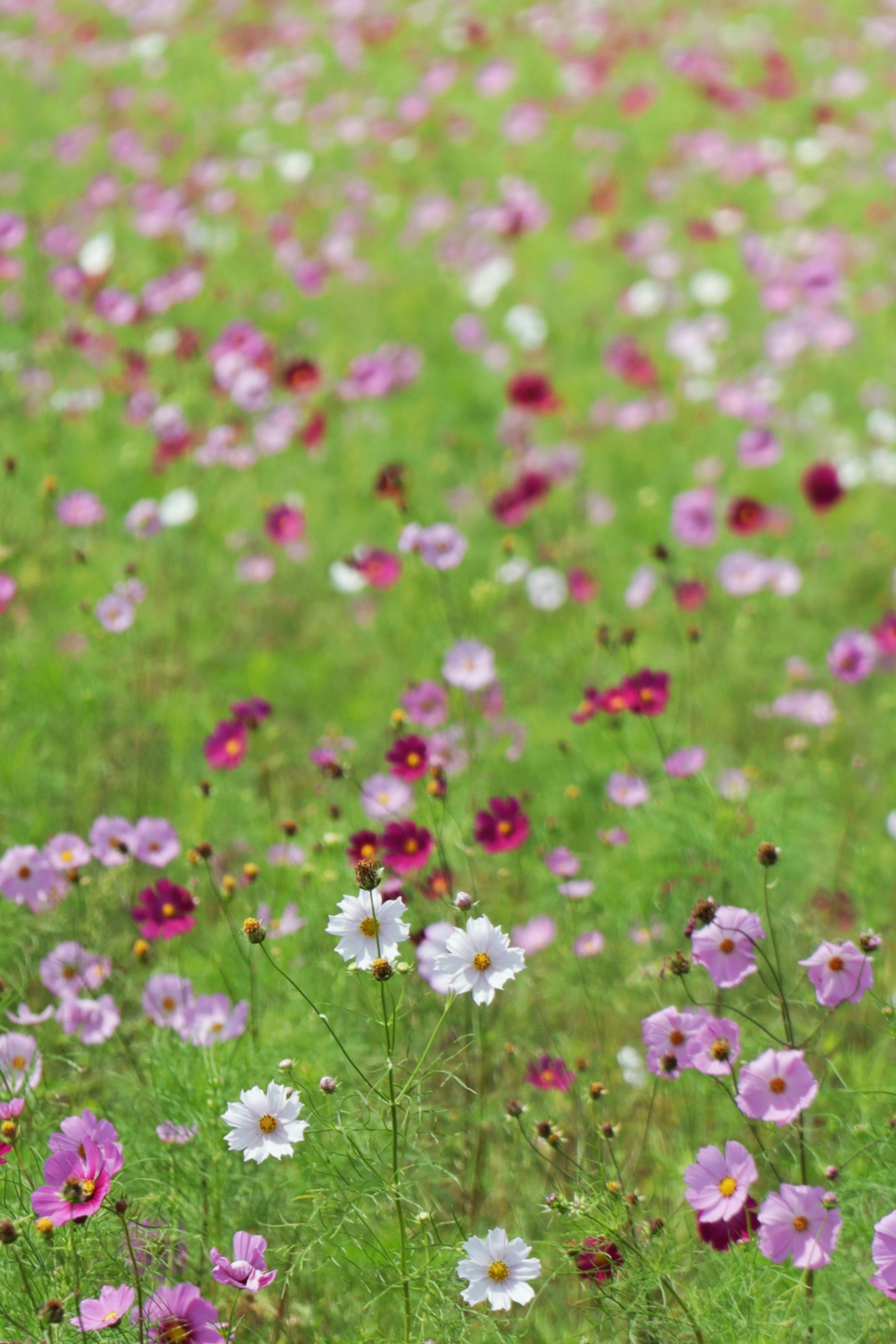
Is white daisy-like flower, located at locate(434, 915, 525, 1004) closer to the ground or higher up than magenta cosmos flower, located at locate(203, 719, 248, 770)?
higher up

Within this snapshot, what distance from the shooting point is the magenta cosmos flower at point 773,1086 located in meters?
1.22

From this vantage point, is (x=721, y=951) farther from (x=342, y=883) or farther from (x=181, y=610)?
(x=181, y=610)

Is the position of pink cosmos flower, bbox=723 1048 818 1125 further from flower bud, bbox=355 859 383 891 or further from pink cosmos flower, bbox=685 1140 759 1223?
flower bud, bbox=355 859 383 891

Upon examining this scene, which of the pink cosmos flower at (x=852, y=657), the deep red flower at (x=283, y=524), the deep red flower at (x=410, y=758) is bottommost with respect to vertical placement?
the pink cosmos flower at (x=852, y=657)

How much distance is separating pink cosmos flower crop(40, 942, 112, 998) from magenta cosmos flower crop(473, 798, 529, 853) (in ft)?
2.15

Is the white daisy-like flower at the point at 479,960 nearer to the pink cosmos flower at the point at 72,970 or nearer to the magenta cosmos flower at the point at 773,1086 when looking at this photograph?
the magenta cosmos flower at the point at 773,1086

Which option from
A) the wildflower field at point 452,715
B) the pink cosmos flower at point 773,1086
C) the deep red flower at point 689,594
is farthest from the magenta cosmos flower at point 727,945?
the deep red flower at point 689,594

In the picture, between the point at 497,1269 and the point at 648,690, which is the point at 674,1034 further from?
the point at 648,690

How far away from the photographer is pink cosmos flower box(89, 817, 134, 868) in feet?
6.11

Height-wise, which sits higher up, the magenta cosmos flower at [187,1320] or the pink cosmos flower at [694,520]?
the magenta cosmos flower at [187,1320]

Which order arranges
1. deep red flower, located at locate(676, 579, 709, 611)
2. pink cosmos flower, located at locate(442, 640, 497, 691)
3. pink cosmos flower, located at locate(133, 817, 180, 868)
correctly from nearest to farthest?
pink cosmos flower, located at locate(133, 817, 180, 868) → pink cosmos flower, located at locate(442, 640, 497, 691) → deep red flower, located at locate(676, 579, 709, 611)

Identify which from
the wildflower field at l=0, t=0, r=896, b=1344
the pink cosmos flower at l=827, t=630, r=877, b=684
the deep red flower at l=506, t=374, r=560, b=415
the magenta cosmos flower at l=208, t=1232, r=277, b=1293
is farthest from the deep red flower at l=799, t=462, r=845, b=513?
the magenta cosmos flower at l=208, t=1232, r=277, b=1293

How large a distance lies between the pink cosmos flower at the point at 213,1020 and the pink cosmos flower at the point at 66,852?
319 mm

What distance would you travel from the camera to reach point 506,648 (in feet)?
10.0
